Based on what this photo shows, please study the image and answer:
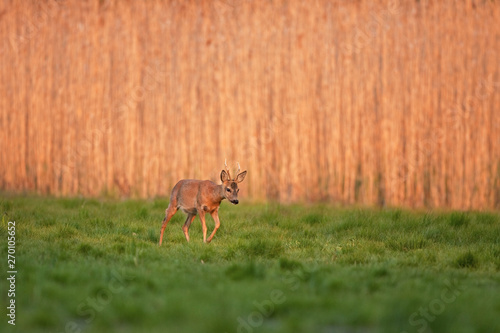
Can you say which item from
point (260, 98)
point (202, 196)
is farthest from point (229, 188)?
point (260, 98)

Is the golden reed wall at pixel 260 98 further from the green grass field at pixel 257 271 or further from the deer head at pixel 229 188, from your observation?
the deer head at pixel 229 188

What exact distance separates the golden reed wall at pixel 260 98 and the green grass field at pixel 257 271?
1.64m

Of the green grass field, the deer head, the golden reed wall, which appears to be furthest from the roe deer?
the golden reed wall

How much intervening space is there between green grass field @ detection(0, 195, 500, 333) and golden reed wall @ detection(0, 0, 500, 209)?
5.37ft

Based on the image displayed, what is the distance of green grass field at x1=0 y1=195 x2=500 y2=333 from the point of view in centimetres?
455

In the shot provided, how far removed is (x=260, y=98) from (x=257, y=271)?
6763 mm

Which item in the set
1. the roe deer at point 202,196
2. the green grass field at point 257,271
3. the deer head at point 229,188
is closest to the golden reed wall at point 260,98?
the green grass field at point 257,271

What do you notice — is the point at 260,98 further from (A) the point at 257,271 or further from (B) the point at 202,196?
(A) the point at 257,271

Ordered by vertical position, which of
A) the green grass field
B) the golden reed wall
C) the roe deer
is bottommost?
the green grass field

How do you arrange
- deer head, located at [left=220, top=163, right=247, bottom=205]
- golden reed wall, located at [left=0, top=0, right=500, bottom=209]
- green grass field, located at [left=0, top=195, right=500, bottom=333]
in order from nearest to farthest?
green grass field, located at [left=0, top=195, right=500, bottom=333] < deer head, located at [left=220, top=163, right=247, bottom=205] < golden reed wall, located at [left=0, top=0, right=500, bottom=209]

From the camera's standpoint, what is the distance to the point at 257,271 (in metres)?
6.09

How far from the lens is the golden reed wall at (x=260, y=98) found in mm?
11633

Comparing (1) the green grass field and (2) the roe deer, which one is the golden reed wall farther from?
(2) the roe deer

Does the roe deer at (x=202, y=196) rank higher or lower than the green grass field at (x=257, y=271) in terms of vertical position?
higher
